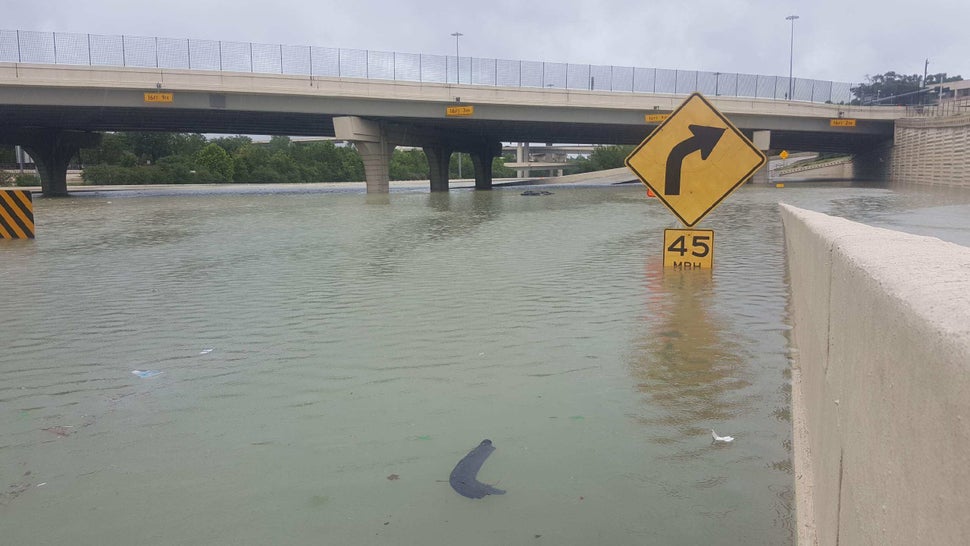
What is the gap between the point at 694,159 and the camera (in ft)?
37.4

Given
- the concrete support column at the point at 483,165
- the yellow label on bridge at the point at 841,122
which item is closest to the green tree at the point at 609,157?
the concrete support column at the point at 483,165

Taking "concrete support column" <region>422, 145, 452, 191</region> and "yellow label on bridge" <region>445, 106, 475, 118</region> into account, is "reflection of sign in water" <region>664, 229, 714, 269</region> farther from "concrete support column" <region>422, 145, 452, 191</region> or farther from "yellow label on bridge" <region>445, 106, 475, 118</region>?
"concrete support column" <region>422, 145, 452, 191</region>

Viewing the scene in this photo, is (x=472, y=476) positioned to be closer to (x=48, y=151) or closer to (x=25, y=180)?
(x=48, y=151)

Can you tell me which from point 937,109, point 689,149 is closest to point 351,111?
point 689,149

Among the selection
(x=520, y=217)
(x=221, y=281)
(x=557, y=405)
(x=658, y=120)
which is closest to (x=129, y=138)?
(x=658, y=120)

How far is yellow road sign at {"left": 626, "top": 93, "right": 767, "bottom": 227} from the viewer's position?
1120cm

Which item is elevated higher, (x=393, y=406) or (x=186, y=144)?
(x=186, y=144)

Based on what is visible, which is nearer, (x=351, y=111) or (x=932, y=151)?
(x=351, y=111)

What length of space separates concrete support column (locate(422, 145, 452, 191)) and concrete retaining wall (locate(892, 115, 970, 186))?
3631 cm

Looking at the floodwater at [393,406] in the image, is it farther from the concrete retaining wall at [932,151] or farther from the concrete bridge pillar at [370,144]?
the concrete retaining wall at [932,151]

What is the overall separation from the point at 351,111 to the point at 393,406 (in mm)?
45451

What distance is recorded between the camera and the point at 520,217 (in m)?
27.4

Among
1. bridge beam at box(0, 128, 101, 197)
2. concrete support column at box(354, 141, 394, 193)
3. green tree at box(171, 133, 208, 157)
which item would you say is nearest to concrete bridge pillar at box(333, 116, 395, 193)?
concrete support column at box(354, 141, 394, 193)

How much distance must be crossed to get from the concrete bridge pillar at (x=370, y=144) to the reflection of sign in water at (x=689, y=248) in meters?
39.5
